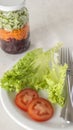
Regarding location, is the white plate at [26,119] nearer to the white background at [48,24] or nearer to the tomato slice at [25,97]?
the tomato slice at [25,97]

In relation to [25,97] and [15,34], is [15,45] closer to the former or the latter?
[15,34]

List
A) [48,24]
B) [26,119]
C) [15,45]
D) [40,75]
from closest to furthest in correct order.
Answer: [26,119] < [40,75] < [15,45] < [48,24]

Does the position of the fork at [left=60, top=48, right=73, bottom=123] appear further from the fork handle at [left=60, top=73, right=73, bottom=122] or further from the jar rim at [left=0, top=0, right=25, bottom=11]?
the jar rim at [left=0, top=0, right=25, bottom=11]

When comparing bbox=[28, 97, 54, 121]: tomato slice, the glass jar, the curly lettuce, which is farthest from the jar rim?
bbox=[28, 97, 54, 121]: tomato slice

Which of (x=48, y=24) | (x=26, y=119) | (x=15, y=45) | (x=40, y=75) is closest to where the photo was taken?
(x=26, y=119)

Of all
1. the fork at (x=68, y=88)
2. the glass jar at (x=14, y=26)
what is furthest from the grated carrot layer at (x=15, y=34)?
the fork at (x=68, y=88)

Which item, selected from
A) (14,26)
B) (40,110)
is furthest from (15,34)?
(40,110)

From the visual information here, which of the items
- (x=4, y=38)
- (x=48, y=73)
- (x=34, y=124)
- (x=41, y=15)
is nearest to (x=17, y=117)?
(x=34, y=124)
